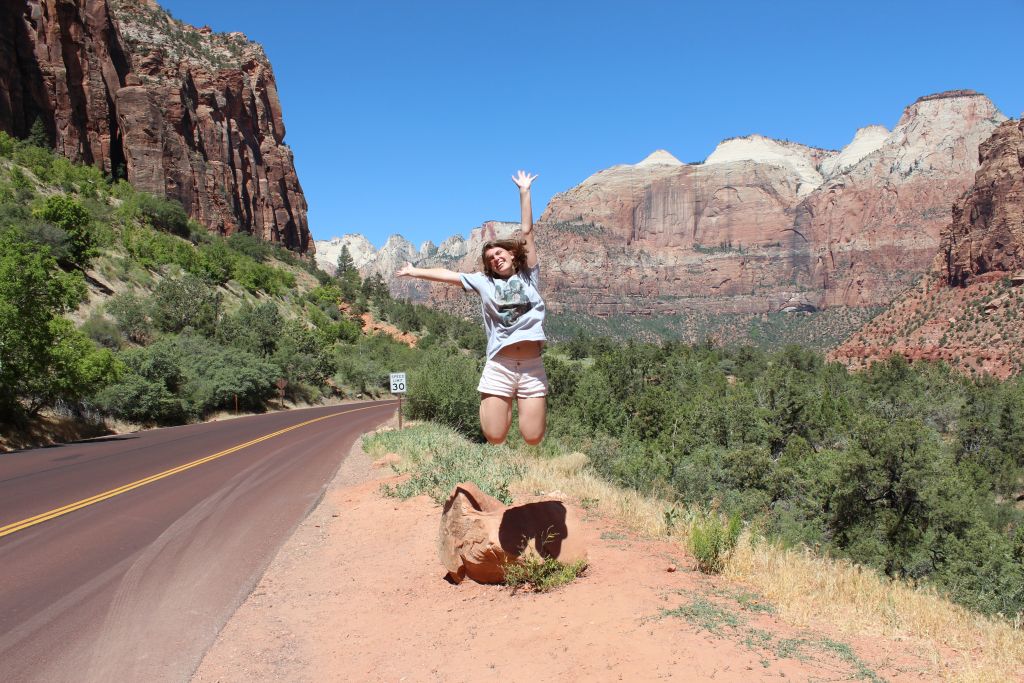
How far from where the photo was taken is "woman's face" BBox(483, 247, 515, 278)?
5188mm

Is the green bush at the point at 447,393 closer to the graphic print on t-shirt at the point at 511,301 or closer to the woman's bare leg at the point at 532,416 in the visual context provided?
the woman's bare leg at the point at 532,416

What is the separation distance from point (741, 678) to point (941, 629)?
1961 millimetres

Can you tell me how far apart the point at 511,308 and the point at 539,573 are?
2.19 m

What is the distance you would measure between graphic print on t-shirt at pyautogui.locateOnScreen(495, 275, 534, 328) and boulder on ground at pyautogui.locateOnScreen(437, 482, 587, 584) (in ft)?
6.00

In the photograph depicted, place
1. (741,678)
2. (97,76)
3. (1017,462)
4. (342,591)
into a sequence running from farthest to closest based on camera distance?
(97,76)
(1017,462)
(342,591)
(741,678)

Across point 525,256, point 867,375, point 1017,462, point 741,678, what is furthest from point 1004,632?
point 867,375

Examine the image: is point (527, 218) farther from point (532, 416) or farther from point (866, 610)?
point (866, 610)

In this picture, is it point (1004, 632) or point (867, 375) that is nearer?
point (1004, 632)

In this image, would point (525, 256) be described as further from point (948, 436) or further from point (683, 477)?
point (948, 436)

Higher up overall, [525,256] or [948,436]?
[525,256]

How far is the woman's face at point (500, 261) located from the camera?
5.19 meters

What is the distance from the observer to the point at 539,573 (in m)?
5.48

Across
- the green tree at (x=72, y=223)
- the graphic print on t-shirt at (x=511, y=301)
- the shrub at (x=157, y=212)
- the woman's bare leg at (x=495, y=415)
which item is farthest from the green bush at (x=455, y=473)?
the shrub at (x=157, y=212)

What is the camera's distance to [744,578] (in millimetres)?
5566
